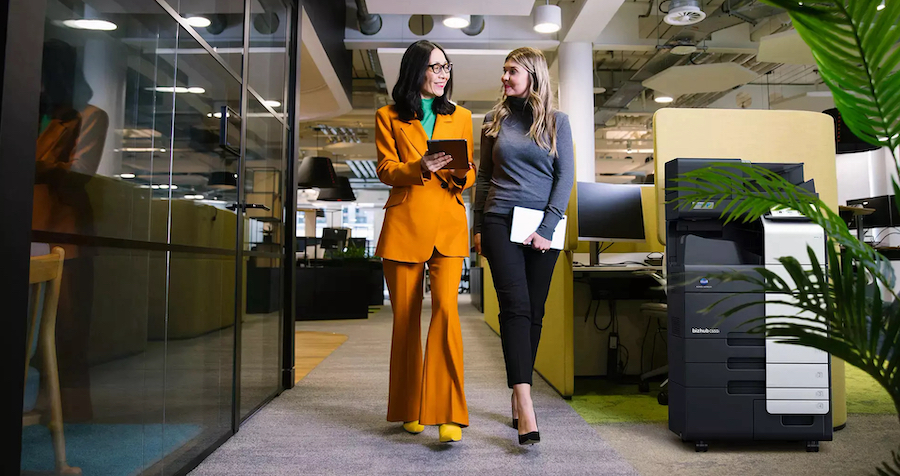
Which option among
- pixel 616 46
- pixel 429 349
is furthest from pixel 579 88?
pixel 429 349

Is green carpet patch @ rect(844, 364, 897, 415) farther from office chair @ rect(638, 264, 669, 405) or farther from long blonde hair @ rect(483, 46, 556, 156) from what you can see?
long blonde hair @ rect(483, 46, 556, 156)

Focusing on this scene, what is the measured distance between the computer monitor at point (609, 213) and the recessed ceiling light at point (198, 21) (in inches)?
80.1

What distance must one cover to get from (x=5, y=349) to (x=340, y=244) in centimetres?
975

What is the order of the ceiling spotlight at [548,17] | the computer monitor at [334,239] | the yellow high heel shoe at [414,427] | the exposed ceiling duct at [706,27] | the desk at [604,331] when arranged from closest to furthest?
the yellow high heel shoe at [414,427] → the desk at [604,331] → the ceiling spotlight at [548,17] → the exposed ceiling duct at [706,27] → the computer monitor at [334,239]

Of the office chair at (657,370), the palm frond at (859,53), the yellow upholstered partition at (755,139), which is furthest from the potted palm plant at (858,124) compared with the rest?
the office chair at (657,370)

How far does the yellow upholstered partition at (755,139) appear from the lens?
2.38 metres

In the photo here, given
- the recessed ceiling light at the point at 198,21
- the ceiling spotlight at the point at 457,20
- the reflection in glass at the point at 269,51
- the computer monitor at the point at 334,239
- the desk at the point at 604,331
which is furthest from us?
the computer monitor at the point at 334,239

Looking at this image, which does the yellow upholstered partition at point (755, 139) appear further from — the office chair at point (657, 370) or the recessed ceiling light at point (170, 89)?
the recessed ceiling light at point (170, 89)

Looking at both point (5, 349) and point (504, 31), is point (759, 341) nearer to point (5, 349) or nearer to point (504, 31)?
point (5, 349)

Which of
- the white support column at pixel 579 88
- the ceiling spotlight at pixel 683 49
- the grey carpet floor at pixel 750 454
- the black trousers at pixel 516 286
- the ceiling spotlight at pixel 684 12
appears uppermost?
the ceiling spotlight at pixel 683 49

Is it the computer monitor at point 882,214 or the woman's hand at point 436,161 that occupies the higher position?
the computer monitor at point 882,214

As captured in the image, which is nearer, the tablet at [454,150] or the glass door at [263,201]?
the tablet at [454,150]

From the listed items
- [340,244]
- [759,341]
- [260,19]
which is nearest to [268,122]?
[260,19]

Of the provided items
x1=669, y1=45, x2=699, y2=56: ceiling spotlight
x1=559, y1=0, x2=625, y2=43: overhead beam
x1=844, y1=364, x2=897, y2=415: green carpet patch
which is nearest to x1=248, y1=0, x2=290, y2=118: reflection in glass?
x1=844, y1=364, x2=897, y2=415: green carpet patch
